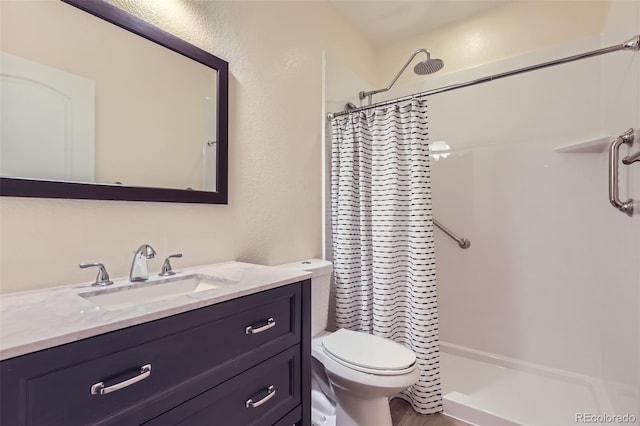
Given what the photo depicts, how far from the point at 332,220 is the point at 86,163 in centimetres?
138

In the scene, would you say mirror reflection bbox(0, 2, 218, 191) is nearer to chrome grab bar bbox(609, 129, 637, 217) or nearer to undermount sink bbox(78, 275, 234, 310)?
undermount sink bbox(78, 275, 234, 310)

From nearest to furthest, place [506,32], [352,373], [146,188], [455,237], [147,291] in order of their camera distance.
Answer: [147,291] < [146,188] < [352,373] < [506,32] < [455,237]

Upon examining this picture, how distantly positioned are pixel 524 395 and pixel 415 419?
0.71 meters

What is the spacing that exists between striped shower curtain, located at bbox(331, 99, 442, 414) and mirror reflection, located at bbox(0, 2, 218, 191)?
92 cm

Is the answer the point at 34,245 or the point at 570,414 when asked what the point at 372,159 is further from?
the point at 570,414

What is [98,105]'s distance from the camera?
1037 mm

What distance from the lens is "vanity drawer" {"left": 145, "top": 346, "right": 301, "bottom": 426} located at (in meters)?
0.77

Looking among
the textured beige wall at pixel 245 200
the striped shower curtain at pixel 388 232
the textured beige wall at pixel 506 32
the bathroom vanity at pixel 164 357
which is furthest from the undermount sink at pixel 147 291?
the textured beige wall at pixel 506 32

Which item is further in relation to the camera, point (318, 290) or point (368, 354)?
point (318, 290)

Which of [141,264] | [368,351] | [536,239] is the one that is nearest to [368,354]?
[368,351]

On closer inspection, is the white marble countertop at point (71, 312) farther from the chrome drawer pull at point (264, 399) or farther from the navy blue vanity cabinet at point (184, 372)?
the chrome drawer pull at point (264, 399)

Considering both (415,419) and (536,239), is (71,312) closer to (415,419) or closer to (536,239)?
(415,419)

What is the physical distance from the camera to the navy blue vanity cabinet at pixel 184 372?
0.55 m

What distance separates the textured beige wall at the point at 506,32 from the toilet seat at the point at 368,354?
7.07ft
